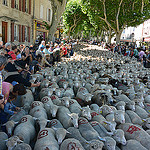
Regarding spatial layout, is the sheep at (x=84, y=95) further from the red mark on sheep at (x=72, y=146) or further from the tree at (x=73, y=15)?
the tree at (x=73, y=15)

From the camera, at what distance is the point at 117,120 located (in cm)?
427

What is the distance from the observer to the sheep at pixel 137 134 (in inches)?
139

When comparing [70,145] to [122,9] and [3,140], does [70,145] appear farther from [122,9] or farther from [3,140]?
[122,9]

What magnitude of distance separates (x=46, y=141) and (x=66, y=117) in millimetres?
1158

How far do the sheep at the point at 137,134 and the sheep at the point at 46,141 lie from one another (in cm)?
155

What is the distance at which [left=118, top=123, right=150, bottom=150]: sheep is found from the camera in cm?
354

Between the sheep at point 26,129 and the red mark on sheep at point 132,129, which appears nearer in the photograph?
the sheep at point 26,129

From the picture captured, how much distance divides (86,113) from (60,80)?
3244 mm

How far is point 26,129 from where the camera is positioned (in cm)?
369

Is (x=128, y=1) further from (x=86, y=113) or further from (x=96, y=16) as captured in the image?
(x=86, y=113)

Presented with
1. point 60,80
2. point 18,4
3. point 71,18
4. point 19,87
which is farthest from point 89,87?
point 71,18

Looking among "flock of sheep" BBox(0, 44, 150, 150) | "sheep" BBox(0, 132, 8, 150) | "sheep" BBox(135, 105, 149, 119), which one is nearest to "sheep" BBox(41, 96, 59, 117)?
"flock of sheep" BBox(0, 44, 150, 150)

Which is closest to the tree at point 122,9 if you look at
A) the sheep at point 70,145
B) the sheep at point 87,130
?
the sheep at point 87,130

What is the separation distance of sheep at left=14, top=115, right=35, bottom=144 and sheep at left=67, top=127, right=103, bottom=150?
779 mm
